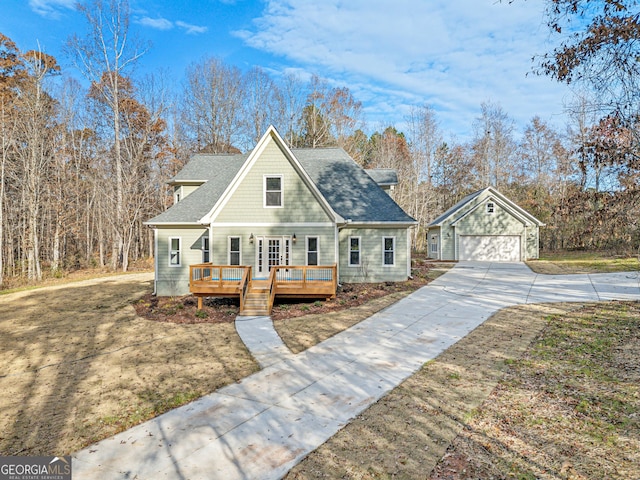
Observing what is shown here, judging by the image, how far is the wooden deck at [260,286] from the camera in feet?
40.3

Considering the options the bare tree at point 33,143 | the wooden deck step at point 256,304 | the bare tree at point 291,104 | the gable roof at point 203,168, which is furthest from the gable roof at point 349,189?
the bare tree at point 33,143

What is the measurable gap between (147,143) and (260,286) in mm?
24487

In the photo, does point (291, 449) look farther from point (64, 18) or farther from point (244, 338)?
point (64, 18)

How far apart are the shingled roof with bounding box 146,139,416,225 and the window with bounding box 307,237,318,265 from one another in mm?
2215

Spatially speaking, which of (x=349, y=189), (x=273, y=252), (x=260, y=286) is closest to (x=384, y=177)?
(x=349, y=189)

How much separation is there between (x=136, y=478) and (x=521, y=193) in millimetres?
40665

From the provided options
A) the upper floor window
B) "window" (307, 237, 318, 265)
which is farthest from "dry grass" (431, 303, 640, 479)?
the upper floor window

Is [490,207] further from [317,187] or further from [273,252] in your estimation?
[273,252]

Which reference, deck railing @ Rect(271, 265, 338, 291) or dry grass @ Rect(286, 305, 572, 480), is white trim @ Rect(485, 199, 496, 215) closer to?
deck railing @ Rect(271, 265, 338, 291)

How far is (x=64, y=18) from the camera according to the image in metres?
23.8

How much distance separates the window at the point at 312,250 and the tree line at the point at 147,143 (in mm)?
9418

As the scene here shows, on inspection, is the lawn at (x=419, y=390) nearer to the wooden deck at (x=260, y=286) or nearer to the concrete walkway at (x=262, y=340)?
the concrete walkway at (x=262, y=340)

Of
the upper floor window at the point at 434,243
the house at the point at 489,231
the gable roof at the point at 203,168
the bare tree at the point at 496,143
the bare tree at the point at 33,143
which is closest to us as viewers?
the gable roof at the point at 203,168

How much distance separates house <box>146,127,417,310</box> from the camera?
563 inches
